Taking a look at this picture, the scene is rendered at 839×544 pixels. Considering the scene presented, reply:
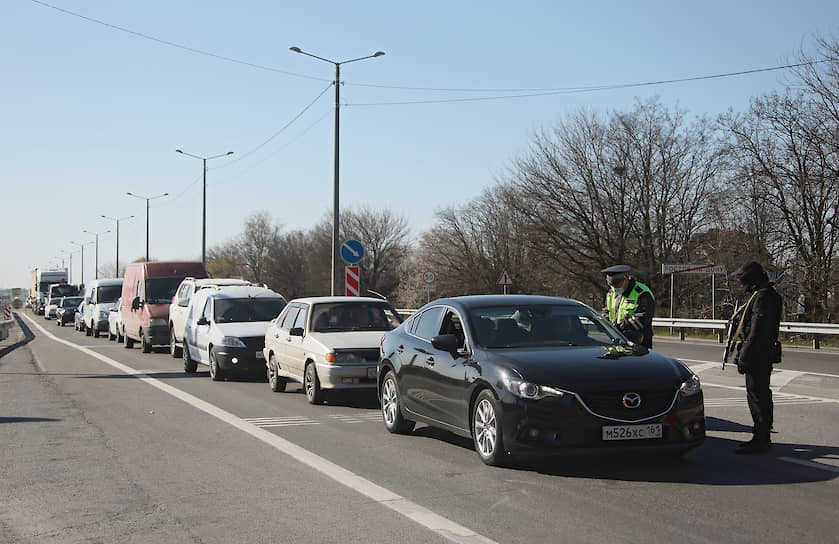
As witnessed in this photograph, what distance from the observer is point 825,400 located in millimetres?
13234

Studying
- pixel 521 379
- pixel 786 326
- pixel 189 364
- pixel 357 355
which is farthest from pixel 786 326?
pixel 521 379

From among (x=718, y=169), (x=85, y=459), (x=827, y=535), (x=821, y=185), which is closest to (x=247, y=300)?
(x=85, y=459)

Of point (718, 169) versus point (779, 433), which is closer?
point (779, 433)

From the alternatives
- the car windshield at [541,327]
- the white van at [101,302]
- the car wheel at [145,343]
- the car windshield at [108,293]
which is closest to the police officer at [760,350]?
the car windshield at [541,327]

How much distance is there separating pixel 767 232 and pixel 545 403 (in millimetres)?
29829

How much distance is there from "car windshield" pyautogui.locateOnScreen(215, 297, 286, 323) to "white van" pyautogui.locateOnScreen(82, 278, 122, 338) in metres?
19.6

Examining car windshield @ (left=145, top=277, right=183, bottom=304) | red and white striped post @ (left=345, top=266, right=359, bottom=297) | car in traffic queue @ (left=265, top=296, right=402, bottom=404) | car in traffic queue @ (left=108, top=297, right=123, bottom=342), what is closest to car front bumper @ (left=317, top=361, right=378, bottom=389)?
car in traffic queue @ (left=265, top=296, right=402, bottom=404)

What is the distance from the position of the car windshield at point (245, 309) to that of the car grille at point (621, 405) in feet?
38.4

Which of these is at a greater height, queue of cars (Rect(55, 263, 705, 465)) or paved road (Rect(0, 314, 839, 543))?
queue of cars (Rect(55, 263, 705, 465))

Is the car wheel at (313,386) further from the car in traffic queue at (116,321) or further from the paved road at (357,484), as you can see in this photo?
the car in traffic queue at (116,321)

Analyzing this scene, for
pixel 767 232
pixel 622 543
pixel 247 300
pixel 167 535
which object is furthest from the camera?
pixel 767 232

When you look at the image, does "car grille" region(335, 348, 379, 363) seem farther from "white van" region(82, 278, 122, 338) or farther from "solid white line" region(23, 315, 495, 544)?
"white van" region(82, 278, 122, 338)

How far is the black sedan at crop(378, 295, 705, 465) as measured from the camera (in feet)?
24.4

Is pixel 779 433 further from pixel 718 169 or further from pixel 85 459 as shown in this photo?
pixel 718 169
